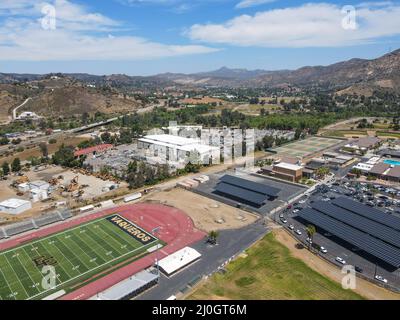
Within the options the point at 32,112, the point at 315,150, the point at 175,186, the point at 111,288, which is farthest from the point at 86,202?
the point at 32,112

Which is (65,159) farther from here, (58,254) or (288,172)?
(288,172)

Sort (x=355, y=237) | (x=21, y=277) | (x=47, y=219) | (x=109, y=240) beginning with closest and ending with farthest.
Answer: (x=21, y=277), (x=355, y=237), (x=109, y=240), (x=47, y=219)

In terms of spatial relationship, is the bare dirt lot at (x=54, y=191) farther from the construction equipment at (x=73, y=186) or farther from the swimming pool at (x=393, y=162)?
the swimming pool at (x=393, y=162)

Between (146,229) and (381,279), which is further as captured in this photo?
(146,229)

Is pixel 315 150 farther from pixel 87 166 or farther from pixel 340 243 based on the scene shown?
pixel 87 166

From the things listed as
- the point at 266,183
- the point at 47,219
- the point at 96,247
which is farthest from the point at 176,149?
the point at 96,247

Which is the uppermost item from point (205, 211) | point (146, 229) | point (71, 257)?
point (205, 211)
